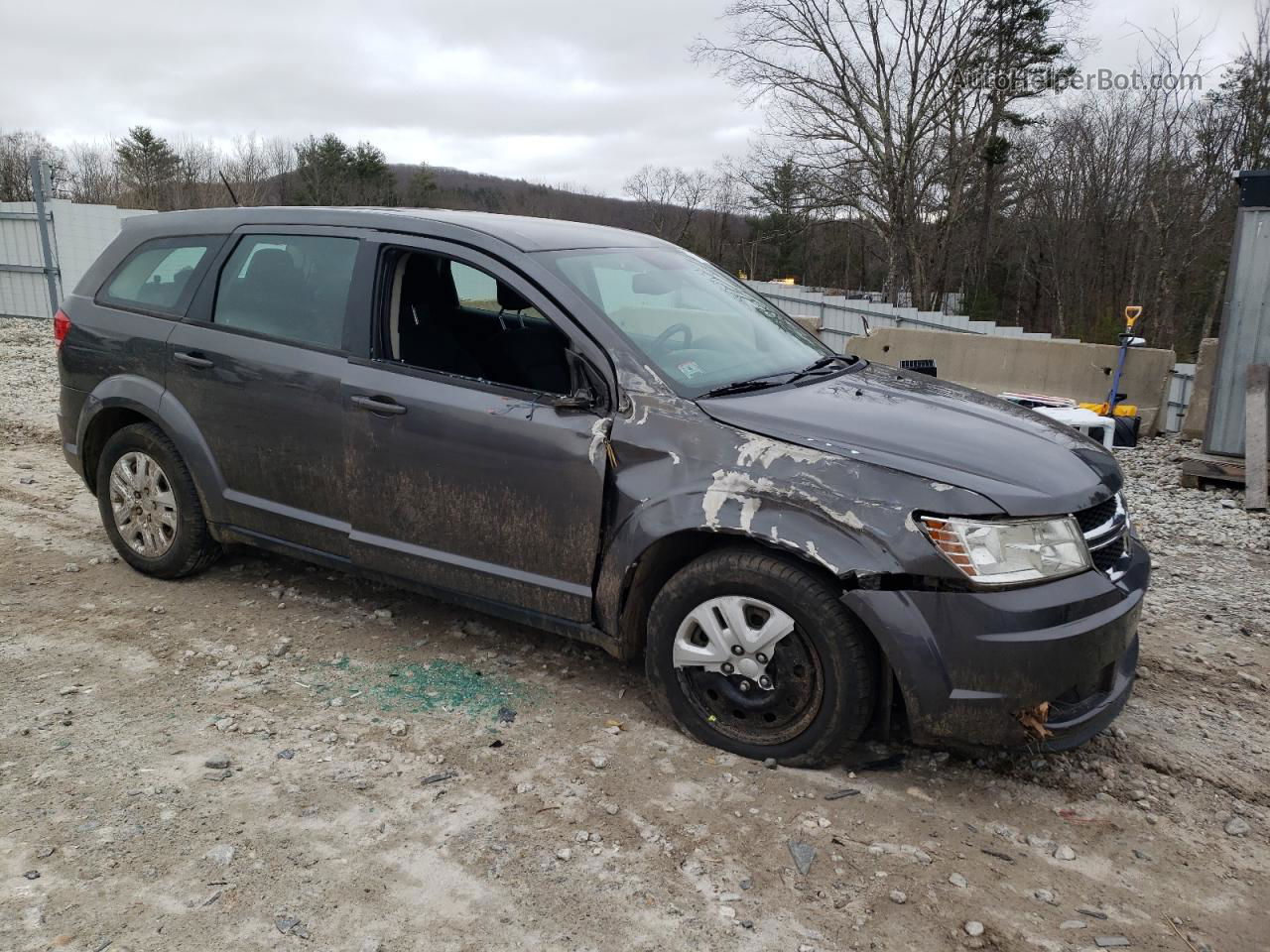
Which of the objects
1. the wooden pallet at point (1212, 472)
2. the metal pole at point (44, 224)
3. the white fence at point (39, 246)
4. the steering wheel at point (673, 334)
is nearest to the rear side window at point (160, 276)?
the steering wheel at point (673, 334)

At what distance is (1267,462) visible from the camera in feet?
23.2

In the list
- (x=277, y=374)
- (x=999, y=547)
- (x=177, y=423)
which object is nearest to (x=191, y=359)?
(x=177, y=423)

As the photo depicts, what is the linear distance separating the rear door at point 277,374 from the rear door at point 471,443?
0.15m

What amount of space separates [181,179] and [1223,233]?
3927 cm

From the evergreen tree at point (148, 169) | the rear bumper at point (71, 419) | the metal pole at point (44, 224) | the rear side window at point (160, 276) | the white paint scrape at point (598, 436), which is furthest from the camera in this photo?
the evergreen tree at point (148, 169)

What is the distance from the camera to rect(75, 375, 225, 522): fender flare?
439 centimetres

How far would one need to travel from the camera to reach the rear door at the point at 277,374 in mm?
3980

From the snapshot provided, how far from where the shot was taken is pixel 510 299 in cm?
404

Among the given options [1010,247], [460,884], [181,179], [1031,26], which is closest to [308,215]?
[460,884]

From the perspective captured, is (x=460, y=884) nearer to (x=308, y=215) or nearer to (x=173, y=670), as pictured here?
(x=173, y=670)

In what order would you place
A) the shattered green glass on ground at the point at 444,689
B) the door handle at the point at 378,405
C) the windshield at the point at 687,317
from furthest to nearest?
the door handle at the point at 378,405, the shattered green glass on ground at the point at 444,689, the windshield at the point at 687,317

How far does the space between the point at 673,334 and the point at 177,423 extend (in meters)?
2.43

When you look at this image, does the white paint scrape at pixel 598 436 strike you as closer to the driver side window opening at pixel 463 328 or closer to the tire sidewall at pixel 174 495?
the driver side window opening at pixel 463 328

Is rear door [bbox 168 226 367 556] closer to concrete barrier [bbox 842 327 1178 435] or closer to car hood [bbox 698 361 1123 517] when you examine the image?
car hood [bbox 698 361 1123 517]
